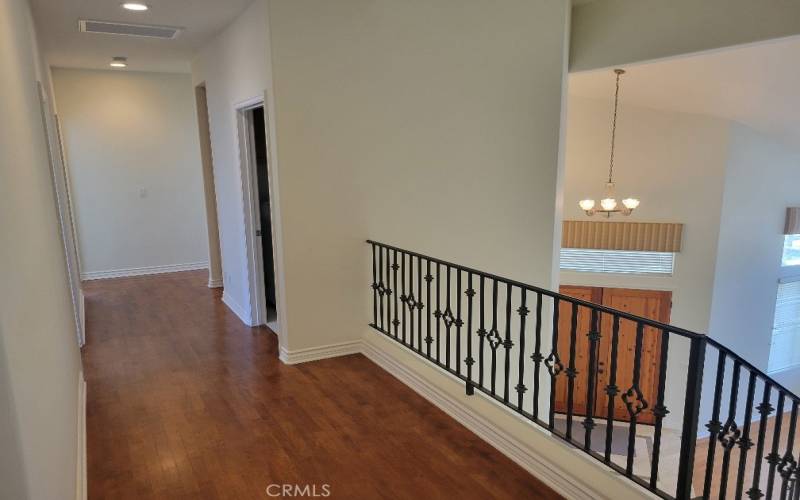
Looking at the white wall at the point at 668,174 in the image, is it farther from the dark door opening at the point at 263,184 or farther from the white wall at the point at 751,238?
the dark door opening at the point at 263,184

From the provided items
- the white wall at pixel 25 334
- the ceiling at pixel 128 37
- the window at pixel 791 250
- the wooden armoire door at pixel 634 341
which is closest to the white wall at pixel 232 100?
the ceiling at pixel 128 37

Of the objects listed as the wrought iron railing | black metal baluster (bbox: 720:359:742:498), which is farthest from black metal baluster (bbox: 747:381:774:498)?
black metal baluster (bbox: 720:359:742:498)

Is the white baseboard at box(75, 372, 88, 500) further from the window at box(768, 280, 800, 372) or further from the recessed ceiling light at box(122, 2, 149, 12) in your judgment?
the window at box(768, 280, 800, 372)

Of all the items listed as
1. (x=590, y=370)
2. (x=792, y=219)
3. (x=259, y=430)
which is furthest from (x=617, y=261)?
(x=259, y=430)

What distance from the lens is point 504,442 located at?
271cm

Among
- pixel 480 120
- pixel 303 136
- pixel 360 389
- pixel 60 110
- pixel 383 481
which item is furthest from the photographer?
pixel 60 110

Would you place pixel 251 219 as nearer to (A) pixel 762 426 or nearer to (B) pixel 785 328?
(A) pixel 762 426

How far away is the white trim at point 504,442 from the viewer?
234 cm

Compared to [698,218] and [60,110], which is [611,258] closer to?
[698,218]

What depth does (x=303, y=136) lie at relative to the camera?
3709mm

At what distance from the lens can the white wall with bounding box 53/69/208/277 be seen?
6531 millimetres

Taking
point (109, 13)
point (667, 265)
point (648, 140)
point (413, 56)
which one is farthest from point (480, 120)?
point (667, 265)

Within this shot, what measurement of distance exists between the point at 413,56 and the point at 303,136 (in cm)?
109

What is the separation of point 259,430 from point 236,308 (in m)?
2.45
